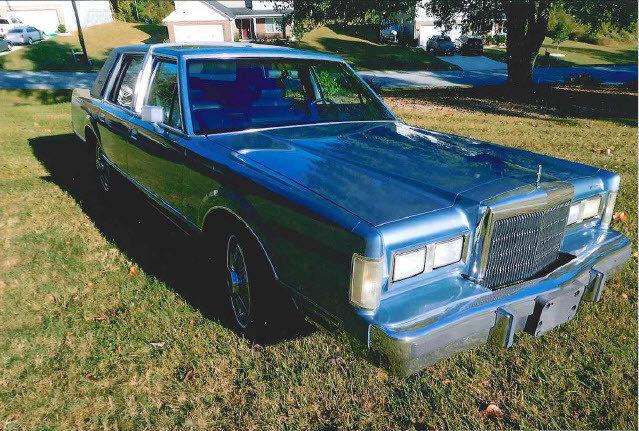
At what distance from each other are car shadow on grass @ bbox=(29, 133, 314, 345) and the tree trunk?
14.4 m

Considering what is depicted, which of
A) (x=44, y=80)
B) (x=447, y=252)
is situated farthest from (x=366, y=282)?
(x=44, y=80)

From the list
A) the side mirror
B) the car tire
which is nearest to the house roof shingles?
the side mirror

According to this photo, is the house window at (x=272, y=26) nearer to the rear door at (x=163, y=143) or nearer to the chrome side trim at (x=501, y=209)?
the rear door at (x=163, y=143)

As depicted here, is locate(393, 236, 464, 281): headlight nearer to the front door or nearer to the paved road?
the paved road

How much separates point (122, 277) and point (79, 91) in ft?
11.2

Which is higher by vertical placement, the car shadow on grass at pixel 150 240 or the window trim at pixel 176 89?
the window trim at pixel 176 89

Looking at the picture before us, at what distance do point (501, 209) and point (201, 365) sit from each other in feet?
6.28

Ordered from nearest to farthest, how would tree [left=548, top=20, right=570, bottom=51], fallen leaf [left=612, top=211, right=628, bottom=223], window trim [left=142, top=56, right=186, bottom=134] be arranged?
window trim [left=142, top=56, right=186, bottom=134] → fallen leaf [left=612, top=211, right=628, bottom=223] → tree [left=548, top=20, right=570, bottom=51]

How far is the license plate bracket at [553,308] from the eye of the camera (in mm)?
Answer: 2299

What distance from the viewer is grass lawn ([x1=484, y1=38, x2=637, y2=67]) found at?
33781mm

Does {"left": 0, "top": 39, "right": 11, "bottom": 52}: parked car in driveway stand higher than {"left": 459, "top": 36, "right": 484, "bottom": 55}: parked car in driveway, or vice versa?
{"left": 0, "top": 39, "right": 11, "bottom": 52}: parked car in driveway

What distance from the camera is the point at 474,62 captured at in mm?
31969

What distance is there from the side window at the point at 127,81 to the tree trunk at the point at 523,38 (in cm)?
1408

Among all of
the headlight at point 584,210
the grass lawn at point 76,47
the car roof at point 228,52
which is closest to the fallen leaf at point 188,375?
the car roof at point 228,52
